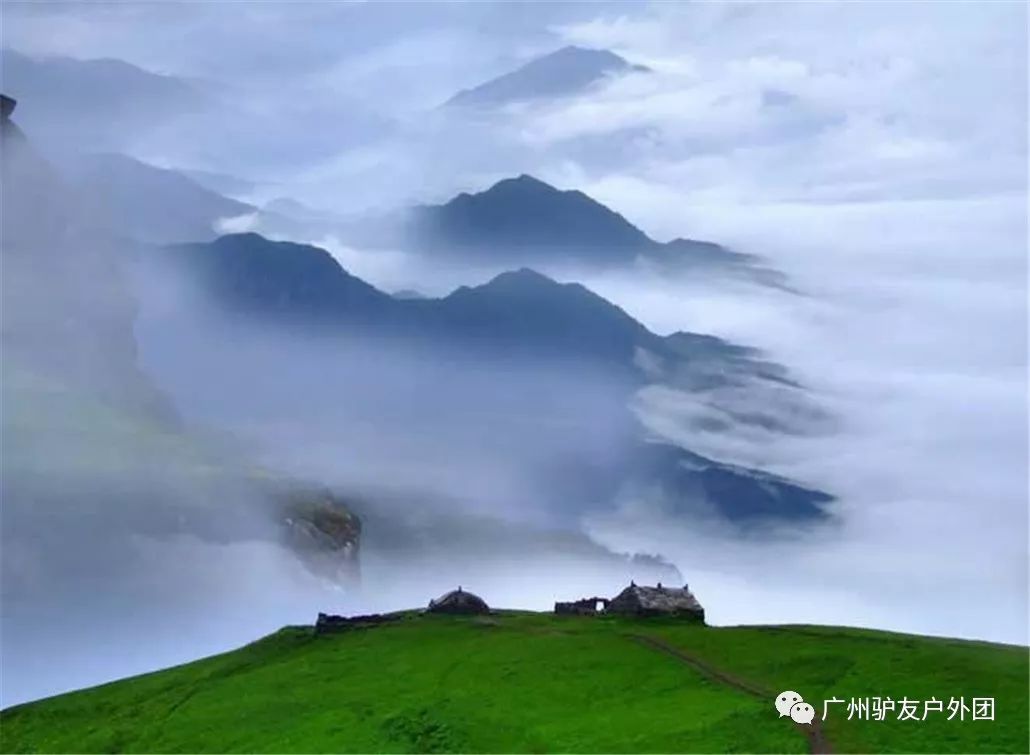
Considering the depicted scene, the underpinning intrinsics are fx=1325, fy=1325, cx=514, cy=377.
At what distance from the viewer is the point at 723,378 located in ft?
253

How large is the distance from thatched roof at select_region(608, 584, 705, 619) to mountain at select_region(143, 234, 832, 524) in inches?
807

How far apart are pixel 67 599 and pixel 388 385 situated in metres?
23.3

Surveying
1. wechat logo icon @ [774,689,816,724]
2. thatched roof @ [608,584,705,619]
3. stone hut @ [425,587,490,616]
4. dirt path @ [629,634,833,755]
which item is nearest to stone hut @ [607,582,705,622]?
thatched roof @ [608,584,705,619]

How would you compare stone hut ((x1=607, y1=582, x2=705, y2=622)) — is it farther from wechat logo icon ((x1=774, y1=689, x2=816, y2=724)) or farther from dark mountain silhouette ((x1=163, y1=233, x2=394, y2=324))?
dark mountain silhouette ((x1=163, y1=233, x2=394, y2=324))

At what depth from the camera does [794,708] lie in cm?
3959

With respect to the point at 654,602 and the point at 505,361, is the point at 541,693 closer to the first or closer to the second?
the point at 654,602

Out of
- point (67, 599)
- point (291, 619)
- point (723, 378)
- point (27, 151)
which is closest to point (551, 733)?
point (291, 619)

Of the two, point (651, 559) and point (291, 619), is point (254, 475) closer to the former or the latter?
point (291, 619)

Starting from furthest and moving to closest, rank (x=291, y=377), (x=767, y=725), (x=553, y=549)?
(x=291, y=377) → (x=553, y=549) → (x=767, y=725)

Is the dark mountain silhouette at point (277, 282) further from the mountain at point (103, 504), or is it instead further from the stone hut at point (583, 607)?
the stone hut at point (583, 607)

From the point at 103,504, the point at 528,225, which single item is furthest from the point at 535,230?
the point at 103,504

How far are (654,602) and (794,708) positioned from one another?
1548cm

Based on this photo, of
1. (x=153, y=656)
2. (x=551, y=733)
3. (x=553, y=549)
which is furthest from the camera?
(x=553, y=549)

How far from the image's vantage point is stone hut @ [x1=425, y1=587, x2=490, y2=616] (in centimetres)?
5728
